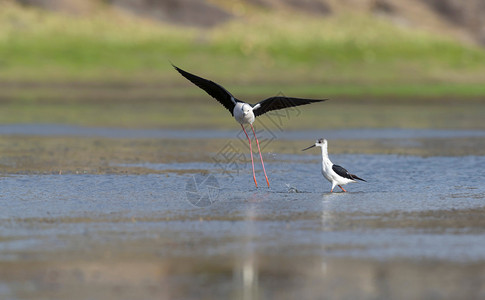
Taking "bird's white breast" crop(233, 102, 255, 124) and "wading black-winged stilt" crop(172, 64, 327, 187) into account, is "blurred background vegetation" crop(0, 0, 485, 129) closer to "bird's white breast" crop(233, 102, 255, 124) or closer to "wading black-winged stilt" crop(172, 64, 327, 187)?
"wading black-winged stilt" crop(172, 64, 327, 187)

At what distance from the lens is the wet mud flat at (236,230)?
8.03 metres

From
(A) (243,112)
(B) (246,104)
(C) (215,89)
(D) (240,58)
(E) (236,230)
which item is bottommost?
(E) (236,230)

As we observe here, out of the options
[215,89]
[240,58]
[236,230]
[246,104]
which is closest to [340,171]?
[246,104]

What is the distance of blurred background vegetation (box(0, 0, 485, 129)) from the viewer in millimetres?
33156

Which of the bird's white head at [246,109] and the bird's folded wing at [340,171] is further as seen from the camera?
the bird's white head at [246,109]

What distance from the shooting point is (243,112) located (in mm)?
14219

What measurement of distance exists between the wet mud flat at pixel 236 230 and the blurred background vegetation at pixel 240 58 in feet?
36.8

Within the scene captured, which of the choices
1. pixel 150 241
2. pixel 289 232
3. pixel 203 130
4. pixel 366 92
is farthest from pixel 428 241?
pixel 366 92

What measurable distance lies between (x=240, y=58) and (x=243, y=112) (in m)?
36.7

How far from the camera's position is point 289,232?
408 inches

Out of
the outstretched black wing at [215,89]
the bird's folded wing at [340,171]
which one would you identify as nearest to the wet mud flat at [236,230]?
the bird's folded wing at [340,171]

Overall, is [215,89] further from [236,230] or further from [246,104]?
[236,230]

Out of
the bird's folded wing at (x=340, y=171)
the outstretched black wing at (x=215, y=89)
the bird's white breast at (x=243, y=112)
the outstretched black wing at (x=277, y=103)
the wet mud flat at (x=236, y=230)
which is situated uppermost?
the outstretched black wing at (x=215, y=89)

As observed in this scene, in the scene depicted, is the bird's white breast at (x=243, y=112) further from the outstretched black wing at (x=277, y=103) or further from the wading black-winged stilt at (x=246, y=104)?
the outstretched black wing at (x=277, y=103)
